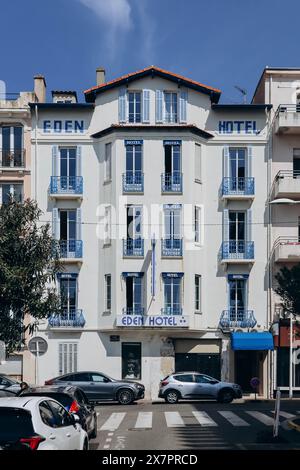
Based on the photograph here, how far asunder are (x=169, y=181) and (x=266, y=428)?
69.8ft

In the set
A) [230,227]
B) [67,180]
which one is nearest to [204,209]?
[230,227]

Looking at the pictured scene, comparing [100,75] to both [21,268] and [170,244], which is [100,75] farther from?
[21,268]

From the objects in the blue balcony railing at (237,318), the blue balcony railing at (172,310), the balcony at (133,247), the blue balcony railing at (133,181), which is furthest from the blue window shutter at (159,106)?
the blue balcony railing at (237,318)

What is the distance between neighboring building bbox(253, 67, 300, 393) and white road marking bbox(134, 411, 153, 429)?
40.9 feet

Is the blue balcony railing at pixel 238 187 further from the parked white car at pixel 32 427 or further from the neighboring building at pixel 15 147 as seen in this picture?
the parked white car at pixel 32 427

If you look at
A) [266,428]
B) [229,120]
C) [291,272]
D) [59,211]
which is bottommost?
[266,428]

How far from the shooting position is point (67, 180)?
141 feet

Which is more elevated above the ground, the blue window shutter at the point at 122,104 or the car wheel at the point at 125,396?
the blue window shutter at the point at 122,104

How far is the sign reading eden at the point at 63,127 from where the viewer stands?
43.4 m

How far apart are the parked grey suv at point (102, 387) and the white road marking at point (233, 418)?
689 cm

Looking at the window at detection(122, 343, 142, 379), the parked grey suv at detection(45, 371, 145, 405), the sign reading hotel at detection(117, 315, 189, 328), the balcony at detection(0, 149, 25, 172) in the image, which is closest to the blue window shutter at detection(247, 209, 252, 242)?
the sign reading hotel at detection(117, 315, 189, 328)

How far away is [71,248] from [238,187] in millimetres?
9262

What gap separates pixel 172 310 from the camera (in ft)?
136

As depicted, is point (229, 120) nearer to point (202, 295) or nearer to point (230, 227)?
point (230, 227)
